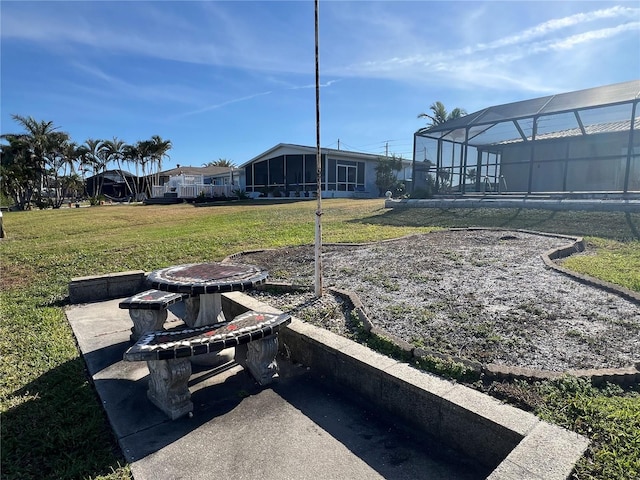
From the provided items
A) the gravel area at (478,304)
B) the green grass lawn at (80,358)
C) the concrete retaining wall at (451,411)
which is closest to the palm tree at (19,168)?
the green grass lawn at (80,358)

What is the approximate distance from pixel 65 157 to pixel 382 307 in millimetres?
47476

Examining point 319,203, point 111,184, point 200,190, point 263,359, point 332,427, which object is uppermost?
point 111,184

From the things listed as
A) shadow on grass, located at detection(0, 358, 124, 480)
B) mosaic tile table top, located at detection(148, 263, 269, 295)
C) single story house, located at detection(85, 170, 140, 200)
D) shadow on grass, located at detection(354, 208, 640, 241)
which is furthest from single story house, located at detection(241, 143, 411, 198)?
single story house, located at detection(85, 170, 140, 200)

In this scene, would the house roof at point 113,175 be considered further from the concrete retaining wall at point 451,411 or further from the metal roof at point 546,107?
the concrete retaining wall at point 451,411

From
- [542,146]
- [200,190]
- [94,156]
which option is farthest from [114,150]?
[542,146]

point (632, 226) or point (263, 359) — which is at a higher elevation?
point (632, 226)

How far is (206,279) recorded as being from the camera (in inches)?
128

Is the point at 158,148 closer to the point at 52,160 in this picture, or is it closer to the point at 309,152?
the point at 52,160

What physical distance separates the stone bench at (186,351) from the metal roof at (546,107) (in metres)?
11.8

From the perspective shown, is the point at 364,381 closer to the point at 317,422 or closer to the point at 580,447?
the point at 317,422

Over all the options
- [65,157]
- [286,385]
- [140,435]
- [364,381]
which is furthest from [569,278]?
[65,157]

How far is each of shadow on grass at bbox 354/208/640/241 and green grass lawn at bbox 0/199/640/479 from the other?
0.10 ft

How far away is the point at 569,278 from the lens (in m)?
4.57

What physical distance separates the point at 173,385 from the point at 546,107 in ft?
44.1
